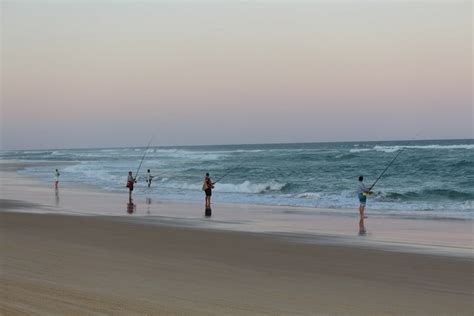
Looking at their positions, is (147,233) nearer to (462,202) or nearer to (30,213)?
(30,213)

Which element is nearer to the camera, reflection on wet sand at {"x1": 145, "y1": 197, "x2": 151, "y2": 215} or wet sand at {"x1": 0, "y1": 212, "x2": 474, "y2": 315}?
wet sand at {"x1": 0, "y1": 212, "x2": 474, "y2": 315}

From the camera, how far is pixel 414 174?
105 feet

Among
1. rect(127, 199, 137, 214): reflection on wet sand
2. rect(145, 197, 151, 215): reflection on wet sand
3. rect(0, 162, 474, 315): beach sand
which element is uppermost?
rect(0, 162, 474, 315): beach sand

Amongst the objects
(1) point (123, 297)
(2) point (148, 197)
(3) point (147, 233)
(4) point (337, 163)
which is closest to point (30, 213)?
(3) point (147, 233)

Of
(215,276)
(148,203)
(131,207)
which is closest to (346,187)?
(148,203)

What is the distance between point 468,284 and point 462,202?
13.4 meters

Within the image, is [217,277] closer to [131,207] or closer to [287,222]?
[287,222]

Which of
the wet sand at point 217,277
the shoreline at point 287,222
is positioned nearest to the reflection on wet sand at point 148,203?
the shoreline at point 287,222

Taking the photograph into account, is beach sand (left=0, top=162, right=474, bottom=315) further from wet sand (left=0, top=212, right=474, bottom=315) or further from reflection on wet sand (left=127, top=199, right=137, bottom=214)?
reflection on wet sand (left=127, top=199, right=137, bottom=214)

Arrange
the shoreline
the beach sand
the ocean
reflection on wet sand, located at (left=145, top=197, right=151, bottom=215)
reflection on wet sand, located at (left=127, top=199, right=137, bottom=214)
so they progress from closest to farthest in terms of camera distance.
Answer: the beach sand < the shoreline < reflection on wet sand, located at (left=127, top=199, right=137, bottom=214) < reflection on wet sand, located at (left=145, top=197, right=151, bottom=215) < the ocean

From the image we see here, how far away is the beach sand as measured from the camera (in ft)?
19.2

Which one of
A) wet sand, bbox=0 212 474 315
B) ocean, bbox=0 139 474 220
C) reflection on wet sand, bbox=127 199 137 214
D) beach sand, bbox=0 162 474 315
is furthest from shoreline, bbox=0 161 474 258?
ocean, bbox=0 139 474 220

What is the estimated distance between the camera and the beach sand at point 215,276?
19.2 ft

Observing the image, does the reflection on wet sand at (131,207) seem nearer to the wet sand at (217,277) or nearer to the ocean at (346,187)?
the ocean at (346,187)
